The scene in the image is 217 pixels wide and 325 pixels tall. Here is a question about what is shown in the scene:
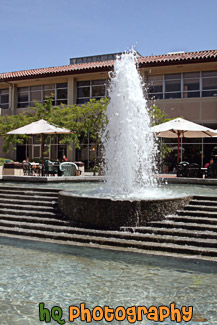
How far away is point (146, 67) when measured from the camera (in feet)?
82.1

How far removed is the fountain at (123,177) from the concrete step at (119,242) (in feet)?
1.77

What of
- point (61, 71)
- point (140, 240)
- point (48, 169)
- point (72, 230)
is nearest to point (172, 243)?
point (140, 240)

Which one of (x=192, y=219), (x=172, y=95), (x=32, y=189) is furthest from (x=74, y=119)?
(x=192, y=219)

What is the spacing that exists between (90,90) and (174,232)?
21.9 meters

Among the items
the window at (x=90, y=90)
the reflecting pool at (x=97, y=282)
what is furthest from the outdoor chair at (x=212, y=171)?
the window at (x=90, y=90)

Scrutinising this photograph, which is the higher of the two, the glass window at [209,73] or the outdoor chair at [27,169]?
the glass window at [209,73]

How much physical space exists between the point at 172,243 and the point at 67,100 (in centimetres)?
2289

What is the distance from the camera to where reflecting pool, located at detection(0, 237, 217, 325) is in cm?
413

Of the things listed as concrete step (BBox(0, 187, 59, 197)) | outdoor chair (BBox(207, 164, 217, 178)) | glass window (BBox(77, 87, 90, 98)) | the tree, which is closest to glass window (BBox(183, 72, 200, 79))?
the tree

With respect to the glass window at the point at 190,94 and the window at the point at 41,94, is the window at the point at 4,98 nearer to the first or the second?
the window at the point at 41,94

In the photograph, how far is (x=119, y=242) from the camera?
22.4 feet

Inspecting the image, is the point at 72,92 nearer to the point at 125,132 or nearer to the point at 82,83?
the point at 82,83

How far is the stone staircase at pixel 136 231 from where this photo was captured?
257 inches

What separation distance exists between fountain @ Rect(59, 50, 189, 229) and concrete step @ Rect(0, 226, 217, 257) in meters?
0.54
